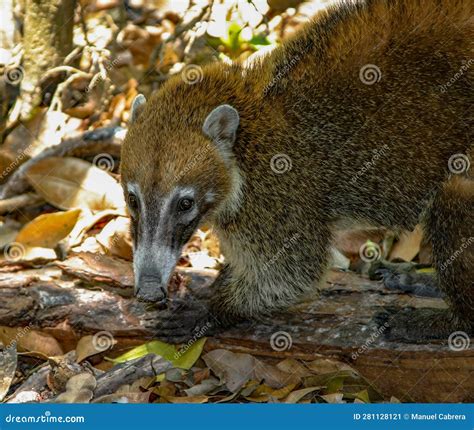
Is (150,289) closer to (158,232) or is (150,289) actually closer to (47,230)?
(158,232)

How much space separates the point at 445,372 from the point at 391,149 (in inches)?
66.3

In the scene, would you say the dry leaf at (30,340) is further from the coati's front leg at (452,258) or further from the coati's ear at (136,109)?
the coati's front leg at (452,258)

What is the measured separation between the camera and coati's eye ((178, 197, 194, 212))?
18.8ft

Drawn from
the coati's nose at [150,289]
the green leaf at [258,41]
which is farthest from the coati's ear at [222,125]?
the green leaf at [258,41]

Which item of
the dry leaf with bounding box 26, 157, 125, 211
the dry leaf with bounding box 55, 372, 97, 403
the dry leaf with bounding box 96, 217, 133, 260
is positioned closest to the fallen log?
the dry leaf with bounding box 96, 217, 133, 260

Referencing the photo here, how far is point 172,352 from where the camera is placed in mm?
6109

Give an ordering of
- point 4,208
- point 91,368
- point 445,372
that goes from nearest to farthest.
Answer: point 445,372 < point 91,368 < point 4,208

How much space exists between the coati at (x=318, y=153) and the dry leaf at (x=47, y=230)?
1.69 meters

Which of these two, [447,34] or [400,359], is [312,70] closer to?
[447,34]

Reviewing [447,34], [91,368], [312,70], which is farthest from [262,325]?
[447,34]

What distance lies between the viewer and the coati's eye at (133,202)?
5.76 m

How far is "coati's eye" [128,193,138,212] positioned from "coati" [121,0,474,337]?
0.05 ft

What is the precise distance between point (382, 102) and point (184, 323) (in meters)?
2.29

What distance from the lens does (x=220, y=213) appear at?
20.3 ft
